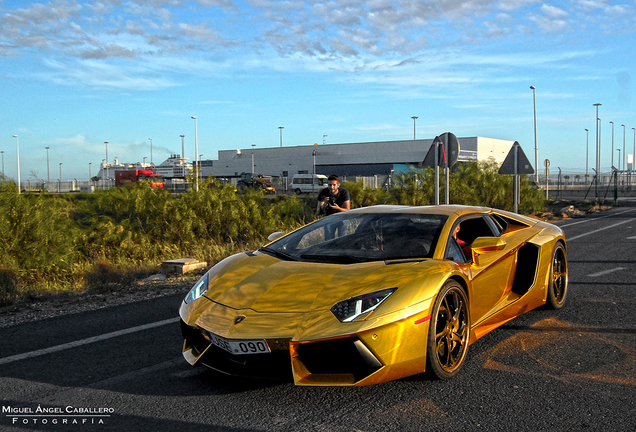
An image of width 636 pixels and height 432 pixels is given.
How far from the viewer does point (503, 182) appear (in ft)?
75.0

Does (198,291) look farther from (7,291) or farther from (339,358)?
(7,291)

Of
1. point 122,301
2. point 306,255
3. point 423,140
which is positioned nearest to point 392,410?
point 306,255

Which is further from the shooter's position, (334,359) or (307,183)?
(307,183)

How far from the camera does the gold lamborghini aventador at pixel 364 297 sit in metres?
3.31

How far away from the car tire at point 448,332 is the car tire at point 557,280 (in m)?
2.03

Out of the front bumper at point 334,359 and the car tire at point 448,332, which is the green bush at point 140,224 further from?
the car tire at point 448,332

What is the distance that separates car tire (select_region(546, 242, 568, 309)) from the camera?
572 cm

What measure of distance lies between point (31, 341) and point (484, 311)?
3.91m

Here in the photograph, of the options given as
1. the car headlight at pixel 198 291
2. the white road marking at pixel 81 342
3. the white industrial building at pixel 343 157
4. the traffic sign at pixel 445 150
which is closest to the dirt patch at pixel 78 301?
the white road marking at pixel 81 342

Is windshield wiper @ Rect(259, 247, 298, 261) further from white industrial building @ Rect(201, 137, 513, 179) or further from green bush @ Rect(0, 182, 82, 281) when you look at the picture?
white industrial building @ Rect(201, 137, 513, 179)

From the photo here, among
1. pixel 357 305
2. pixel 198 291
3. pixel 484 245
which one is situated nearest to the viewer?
pixel 357 305

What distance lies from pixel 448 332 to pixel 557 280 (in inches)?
104

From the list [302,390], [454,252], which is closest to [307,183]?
[454,252]

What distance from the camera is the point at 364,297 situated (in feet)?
11.5
